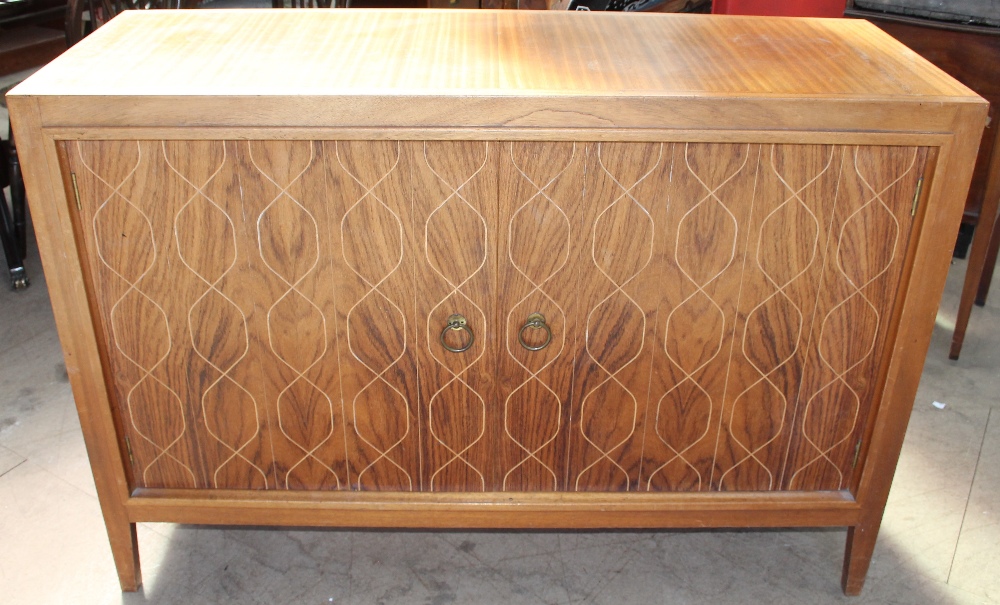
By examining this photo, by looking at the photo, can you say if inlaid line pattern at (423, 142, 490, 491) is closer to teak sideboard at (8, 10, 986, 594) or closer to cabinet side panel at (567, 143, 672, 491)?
teak sideboard at (8, 10, 986, 594)

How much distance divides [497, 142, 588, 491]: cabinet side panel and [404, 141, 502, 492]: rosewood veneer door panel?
0.02m

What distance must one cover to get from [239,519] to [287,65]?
27.7 inches

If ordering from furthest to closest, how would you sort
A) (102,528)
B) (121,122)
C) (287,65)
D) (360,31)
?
(102,528)
(360,31)
(287,65)
(121,122)

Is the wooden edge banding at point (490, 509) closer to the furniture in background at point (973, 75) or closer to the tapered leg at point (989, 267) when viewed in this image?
the furniture in background at point (973, 75)

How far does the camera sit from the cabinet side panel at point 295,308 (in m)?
1.21

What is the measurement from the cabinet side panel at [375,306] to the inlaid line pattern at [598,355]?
0.82 feet

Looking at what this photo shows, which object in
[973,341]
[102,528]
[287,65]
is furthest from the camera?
[973,341]

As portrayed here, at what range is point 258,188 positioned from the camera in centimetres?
121

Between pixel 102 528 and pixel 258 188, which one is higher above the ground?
pixel 258 188

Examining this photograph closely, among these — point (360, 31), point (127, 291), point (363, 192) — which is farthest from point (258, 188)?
point (360, 31)

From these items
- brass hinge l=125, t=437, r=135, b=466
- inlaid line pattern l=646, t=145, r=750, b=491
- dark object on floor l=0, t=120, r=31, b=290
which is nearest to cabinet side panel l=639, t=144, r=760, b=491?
inlaid line pattern l=646, t=145, r=750, b=491

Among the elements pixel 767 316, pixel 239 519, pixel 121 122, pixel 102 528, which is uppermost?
pixel 121 122

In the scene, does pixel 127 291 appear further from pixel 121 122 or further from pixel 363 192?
pixel 363 192

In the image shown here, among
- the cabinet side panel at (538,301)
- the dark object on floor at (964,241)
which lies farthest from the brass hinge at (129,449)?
the dark object on floor at (964,241)
